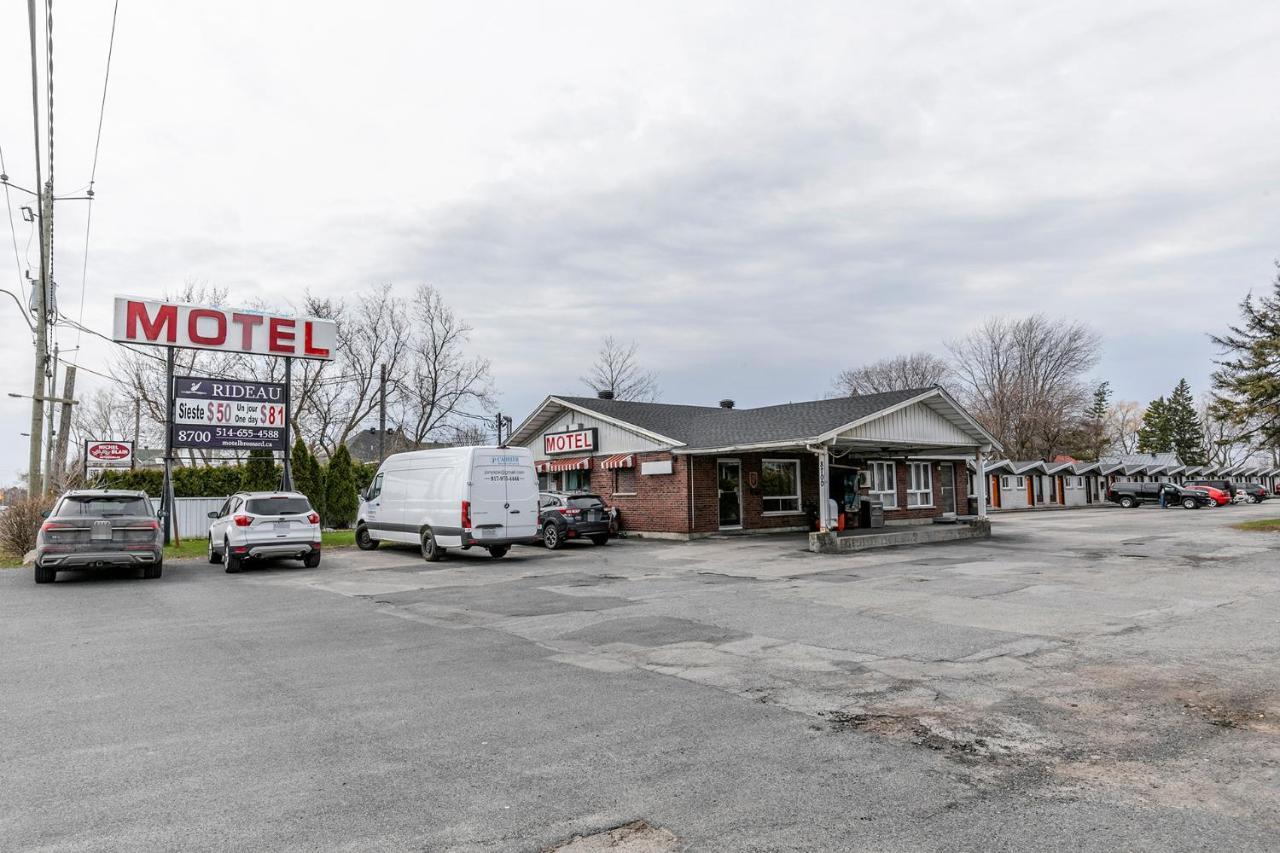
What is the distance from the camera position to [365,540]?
71.9 feet

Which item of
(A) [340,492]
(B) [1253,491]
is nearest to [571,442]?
(A) [340,492]

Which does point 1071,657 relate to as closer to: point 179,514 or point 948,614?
point 948,614

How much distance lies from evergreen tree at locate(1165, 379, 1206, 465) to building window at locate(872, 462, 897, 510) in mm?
69212

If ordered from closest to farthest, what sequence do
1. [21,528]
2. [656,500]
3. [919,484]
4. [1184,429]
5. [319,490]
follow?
[21,528]
[656,500]
[319,490]
[919,484]
[1184,429]

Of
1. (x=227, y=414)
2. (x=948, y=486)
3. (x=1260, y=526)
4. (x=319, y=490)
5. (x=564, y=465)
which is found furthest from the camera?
(x=948, y=486)

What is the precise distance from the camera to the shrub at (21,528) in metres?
19.4

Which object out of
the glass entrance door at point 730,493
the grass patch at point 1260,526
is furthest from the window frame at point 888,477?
the grass patch at point 1260,526

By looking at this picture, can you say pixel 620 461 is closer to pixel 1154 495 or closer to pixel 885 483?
pixel 885 483

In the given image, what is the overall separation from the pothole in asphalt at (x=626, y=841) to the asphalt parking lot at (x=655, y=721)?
0.07m

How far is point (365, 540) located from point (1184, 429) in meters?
90.4

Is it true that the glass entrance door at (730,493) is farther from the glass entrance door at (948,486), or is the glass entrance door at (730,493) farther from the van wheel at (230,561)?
the van wheel at (230,561)

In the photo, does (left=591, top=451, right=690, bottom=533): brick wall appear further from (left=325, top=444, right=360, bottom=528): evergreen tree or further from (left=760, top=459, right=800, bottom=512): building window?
(left=325, top=444, right=360, bottom=528): evergreen tree

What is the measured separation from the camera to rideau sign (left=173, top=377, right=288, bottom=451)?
21.4 m

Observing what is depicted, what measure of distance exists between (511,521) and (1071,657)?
12.7 metres
